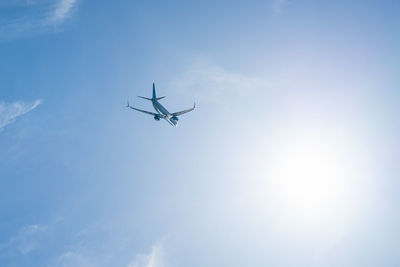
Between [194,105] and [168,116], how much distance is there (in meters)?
13.6

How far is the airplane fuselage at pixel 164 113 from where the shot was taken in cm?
15346

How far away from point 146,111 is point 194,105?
2099 centimetres

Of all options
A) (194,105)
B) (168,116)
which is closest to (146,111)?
(168,116)

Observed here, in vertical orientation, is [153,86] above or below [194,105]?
above

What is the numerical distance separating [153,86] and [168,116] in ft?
45.4

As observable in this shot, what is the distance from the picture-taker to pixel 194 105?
501 ft

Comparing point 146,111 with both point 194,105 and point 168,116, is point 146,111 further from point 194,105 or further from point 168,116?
point 194,105

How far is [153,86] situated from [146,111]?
11.4 m

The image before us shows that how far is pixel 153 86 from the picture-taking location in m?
155

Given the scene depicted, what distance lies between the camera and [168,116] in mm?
160250

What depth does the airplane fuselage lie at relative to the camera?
153 m

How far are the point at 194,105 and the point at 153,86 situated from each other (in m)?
→ 17.9

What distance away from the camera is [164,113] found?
15812 centimetres
